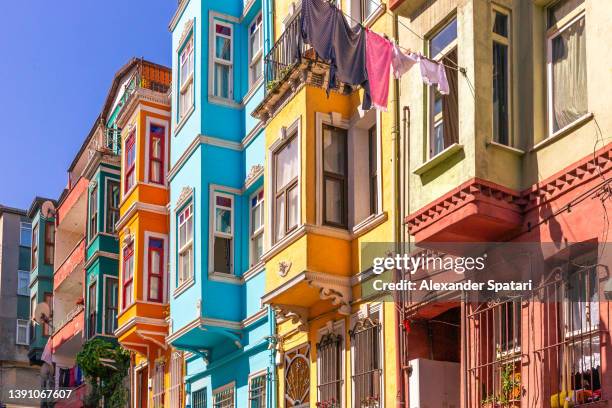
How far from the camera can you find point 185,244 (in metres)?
24.9

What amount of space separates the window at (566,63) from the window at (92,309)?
19452mm

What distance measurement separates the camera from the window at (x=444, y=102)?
1596 cm

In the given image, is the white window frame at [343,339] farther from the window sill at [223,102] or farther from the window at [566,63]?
the window sill at [223,102]

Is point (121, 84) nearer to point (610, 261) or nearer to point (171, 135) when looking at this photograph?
point (171, 135)

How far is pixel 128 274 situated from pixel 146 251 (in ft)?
3.30

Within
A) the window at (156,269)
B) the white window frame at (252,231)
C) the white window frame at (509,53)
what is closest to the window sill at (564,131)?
the white window frame at (509,53)

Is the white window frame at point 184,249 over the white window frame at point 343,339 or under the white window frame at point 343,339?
over

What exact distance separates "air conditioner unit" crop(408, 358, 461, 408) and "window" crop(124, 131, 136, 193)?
44.3 ft

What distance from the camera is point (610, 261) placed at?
13.5 metres

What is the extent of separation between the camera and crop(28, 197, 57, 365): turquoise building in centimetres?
4481

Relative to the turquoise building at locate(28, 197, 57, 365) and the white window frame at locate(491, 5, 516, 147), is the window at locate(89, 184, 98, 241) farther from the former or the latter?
the white window frame at locate(491, 5, 516, 147)

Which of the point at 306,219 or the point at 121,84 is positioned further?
the point at 121,84

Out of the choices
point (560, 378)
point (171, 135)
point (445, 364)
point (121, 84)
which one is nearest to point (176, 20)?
point (171, 135)

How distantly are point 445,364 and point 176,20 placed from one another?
43.2 feet
